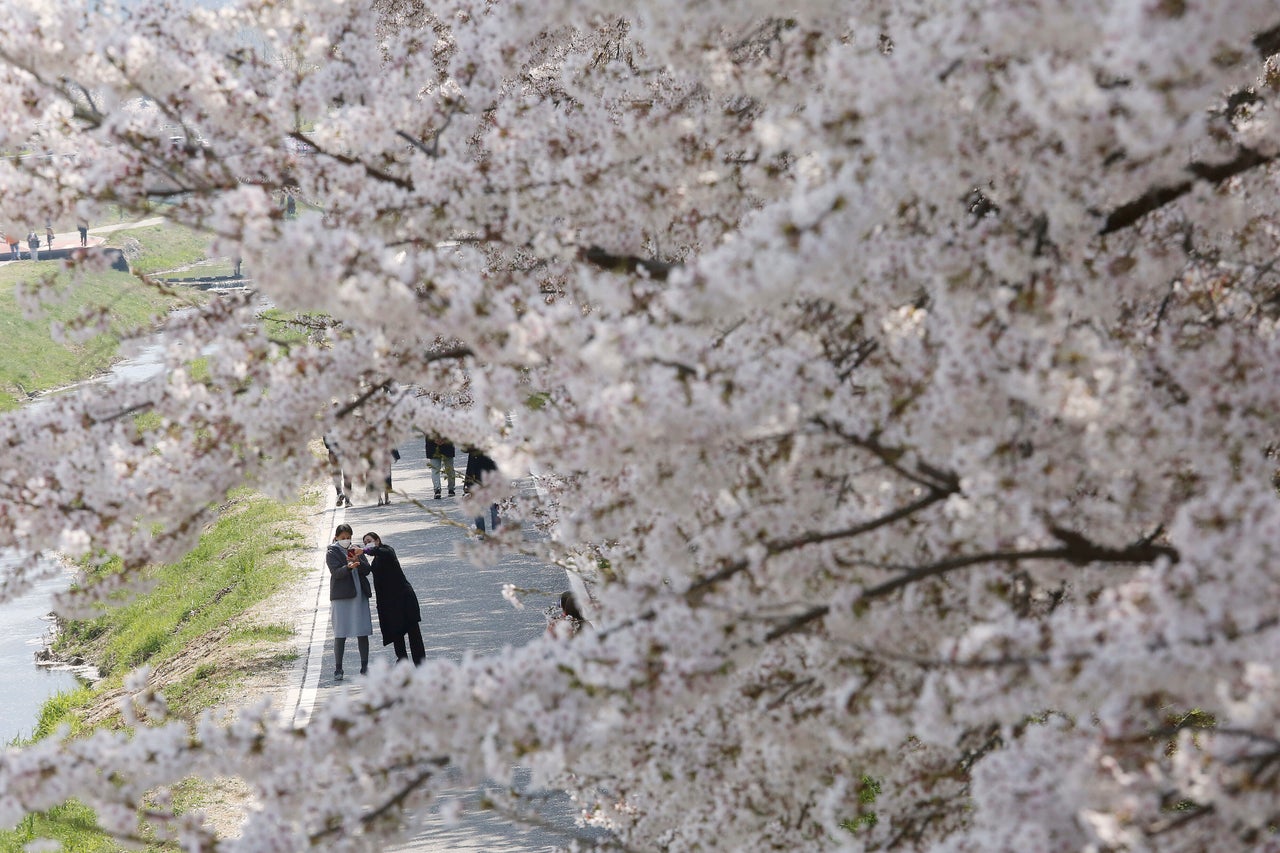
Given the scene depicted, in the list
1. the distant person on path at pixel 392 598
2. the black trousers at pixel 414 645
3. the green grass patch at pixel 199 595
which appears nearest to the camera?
the distant person on path at pixel 392 598

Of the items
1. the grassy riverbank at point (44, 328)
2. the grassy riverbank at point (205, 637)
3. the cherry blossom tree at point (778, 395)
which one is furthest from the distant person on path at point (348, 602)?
the grassy riverbank at point (44, 328)

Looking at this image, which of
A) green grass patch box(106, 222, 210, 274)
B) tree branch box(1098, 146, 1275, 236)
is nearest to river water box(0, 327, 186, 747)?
tree branch box(1098, 146, 1275, 236)

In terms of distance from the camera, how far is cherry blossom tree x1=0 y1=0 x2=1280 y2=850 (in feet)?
10.5

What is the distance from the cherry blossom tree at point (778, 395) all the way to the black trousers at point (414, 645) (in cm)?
783

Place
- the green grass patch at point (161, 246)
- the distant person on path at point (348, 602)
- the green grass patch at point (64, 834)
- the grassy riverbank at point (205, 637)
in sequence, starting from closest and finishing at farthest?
the green grass patch at point (64, 834) < the grassy riverbank at point (205, 637) < the distant person on path at point (348, 602) < the green grass patch at point (161, 246)

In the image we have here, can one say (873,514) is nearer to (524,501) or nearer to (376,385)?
(376,385)

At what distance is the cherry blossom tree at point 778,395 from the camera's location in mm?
3199

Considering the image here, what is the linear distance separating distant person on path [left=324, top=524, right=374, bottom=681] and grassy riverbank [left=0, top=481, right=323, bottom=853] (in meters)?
0.75

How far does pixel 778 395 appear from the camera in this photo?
3752 millimetres

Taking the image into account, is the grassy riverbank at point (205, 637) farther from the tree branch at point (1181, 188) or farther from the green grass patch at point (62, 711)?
the tree branch at point (1181, 188)

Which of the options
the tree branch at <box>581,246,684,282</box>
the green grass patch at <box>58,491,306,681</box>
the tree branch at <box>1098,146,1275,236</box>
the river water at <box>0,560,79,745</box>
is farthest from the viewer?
the green grass patch at <box>58,491,306,681</box>

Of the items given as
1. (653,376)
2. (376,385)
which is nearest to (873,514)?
(653,376)

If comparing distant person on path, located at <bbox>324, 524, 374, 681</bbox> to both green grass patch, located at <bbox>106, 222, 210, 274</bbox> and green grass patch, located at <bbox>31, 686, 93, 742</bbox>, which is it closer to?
green grass patch, located at <bbox>31, 686, 93, 742</bbox>

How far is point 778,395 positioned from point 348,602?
34.6ft
